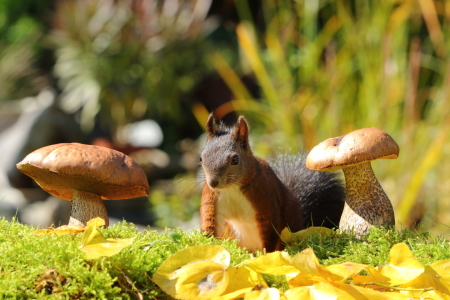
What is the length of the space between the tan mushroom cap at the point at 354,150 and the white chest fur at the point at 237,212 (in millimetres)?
302

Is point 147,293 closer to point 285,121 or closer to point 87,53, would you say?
point 285,121

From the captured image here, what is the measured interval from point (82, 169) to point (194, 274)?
44 cm

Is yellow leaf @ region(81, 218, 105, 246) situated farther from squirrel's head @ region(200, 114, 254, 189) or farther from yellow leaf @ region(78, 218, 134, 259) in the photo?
squirrel's head @ region(200, 114, 254, 189)

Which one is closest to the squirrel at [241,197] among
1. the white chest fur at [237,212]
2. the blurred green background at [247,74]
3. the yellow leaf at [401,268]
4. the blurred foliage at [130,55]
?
the white chest fur at [237,212]

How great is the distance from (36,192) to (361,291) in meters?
5.94

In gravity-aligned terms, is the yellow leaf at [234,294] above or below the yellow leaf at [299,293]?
below

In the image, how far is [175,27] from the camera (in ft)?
22.6

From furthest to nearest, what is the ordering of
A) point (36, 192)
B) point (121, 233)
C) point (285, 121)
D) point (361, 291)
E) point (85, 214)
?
point (36, 192), point (285, 121), point (85, 214), point (121, 233), point (361, 291)

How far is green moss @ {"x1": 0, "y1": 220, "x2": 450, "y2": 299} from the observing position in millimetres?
952

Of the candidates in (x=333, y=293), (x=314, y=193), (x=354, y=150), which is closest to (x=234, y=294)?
(x=333, y=293)

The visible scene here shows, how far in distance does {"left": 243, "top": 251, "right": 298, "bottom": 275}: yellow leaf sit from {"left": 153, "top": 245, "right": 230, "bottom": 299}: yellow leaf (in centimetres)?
6

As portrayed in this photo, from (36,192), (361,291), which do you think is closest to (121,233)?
(361,291)

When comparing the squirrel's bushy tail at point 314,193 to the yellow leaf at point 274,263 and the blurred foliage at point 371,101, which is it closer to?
the yellow leaf at point 274,263

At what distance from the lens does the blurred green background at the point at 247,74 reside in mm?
3830
